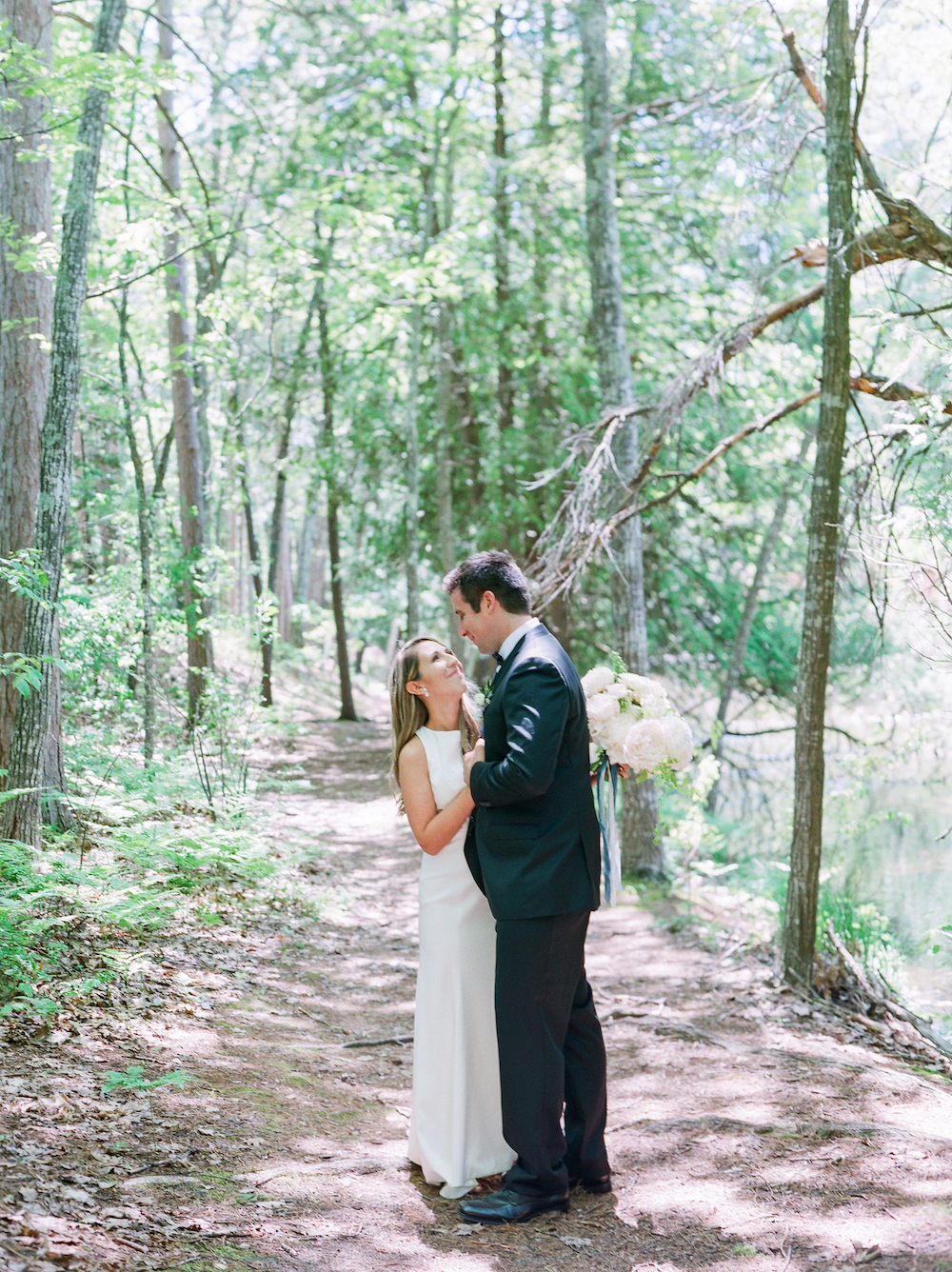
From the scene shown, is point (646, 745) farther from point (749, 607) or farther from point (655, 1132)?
point (749, 607)

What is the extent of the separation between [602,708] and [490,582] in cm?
72

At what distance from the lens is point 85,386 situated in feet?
45.0

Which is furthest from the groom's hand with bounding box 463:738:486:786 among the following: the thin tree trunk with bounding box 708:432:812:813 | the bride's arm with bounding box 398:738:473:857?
the thin tree trunk with bounding box 708:432:812:813

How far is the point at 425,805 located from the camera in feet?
13.0

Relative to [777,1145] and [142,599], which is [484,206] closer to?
[142,599]

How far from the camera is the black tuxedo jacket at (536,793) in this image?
3456 millimetres

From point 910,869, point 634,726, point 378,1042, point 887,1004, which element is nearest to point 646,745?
point 634,726

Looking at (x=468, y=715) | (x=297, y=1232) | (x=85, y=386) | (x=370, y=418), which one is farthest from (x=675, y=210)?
(x=297, y=1232)

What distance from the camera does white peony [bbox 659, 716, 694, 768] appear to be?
4.06 metres

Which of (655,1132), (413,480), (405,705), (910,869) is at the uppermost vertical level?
(413,480)

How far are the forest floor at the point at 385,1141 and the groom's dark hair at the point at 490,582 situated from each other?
221 centimetres

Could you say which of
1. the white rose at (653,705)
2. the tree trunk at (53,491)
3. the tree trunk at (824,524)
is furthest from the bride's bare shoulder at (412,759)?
the tree trunk at (53,491)

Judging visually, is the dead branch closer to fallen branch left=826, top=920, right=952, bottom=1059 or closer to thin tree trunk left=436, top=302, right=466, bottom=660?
fallen branch left=826, top=920, right=952, bottom=1059

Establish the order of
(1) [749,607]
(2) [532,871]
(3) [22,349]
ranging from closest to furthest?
(2) [532,871]
(3) [22,349]
(1) [749,607]
